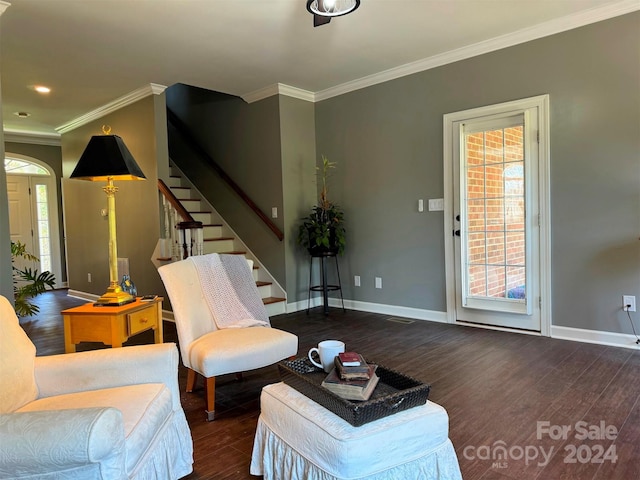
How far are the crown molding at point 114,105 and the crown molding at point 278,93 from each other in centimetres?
99

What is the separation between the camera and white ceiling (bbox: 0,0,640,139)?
3.10 m

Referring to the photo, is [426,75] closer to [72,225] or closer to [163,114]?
[163,114]

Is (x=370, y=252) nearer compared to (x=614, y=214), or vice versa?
(x=614, y=214)

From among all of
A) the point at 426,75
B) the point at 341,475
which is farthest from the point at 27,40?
the point at 341,475

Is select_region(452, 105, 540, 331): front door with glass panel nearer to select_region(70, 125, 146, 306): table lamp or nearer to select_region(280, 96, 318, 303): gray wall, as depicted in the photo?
select_region(280, 96, 318, 303): gray wall

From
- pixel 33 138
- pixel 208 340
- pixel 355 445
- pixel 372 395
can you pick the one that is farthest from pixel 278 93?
pixel 33 138

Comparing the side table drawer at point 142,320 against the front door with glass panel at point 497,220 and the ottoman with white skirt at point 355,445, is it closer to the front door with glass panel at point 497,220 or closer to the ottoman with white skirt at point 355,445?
the ottoman with white skirt at point 355,445

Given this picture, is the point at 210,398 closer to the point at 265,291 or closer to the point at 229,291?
the point at 229,291

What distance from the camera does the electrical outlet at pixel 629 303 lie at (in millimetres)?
3205

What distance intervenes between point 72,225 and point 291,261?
3.64 metres

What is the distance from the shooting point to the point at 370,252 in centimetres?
484

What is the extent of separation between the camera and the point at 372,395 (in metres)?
1.51

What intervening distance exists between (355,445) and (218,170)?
4.85 m

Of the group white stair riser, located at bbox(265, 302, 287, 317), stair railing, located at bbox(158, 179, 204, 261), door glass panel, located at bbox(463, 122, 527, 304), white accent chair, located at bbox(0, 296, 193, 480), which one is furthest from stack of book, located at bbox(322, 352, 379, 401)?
white stair riser, located at bbox(265, 302, 287, 317)
